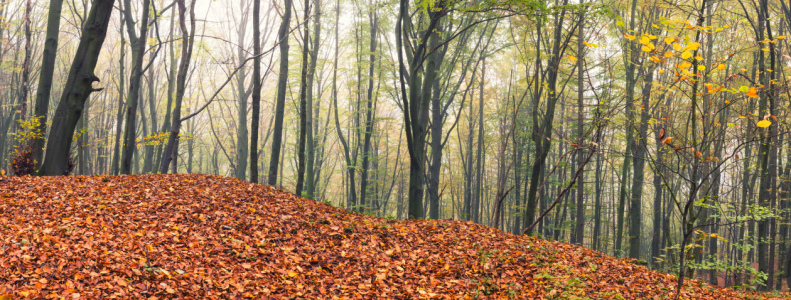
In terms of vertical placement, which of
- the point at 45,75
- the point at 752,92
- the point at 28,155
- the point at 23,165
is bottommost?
the point at 23,165

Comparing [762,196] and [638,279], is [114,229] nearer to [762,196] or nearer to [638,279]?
[638,279]

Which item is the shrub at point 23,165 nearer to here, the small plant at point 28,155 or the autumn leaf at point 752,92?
the small plant at point 28,155

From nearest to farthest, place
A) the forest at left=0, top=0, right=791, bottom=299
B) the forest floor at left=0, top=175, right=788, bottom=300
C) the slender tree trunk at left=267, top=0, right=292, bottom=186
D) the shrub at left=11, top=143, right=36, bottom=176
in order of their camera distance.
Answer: the forest floor at left=0, top=175, right=788, bottom=300, the forest at left=0, top=0, right=791, bottom=299, the shrub at left=11, top=143, right=36, bottom=176, the slender tree trunk at left=267, top=0, right=292, bottom=186

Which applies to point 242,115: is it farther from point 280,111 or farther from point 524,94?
point 524,94

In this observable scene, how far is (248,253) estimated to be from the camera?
439 cm

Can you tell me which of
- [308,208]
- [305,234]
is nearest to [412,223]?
[308,208]

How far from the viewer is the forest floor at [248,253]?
3375 millimetres

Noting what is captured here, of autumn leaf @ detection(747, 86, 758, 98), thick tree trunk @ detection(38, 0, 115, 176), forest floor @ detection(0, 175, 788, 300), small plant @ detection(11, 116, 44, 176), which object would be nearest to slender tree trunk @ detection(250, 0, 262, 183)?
forest floor @ detection(0, 175, 788, 300)

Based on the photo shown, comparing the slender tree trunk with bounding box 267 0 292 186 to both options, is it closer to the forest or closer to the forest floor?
the forest

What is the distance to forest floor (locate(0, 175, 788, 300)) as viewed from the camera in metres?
3.38

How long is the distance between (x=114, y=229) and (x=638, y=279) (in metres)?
6.49

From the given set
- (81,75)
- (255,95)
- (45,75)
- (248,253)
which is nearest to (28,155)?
(45,75)

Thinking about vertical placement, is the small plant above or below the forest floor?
above

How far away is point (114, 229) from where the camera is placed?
4273 millimetres
